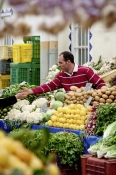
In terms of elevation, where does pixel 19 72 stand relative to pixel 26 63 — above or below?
below

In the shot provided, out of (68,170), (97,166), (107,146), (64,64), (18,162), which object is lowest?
(68,170)

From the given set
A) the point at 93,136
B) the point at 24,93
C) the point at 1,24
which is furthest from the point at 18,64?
the point at 1,24

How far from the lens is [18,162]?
→ 1614mm

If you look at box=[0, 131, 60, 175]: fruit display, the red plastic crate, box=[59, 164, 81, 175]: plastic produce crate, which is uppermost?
box=[0, 131, 60, 175]: fruit display

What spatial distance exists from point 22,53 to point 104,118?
26.6ft

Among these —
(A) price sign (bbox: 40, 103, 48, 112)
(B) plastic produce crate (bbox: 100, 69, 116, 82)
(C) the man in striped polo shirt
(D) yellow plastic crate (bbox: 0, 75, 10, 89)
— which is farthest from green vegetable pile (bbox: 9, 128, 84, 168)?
(D) yellow plastic crate (bbox: 0, 75, 10, 89)

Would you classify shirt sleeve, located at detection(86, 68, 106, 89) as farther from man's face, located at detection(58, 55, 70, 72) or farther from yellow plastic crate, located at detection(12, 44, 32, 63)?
yellow plastic crate, located at detection(12, 44, 32, 63)

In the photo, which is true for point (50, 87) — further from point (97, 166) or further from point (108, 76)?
point (97, 166)

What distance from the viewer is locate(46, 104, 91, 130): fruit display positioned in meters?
6.61

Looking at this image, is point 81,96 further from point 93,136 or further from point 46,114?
point 93,136

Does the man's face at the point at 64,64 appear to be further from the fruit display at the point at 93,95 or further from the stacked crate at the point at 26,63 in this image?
the stacked crate at the point at 26,63

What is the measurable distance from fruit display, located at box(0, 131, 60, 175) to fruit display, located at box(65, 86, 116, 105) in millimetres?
5288

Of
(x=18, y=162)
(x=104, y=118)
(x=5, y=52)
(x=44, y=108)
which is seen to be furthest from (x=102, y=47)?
(x=18, y=162)

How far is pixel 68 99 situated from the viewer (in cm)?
766
